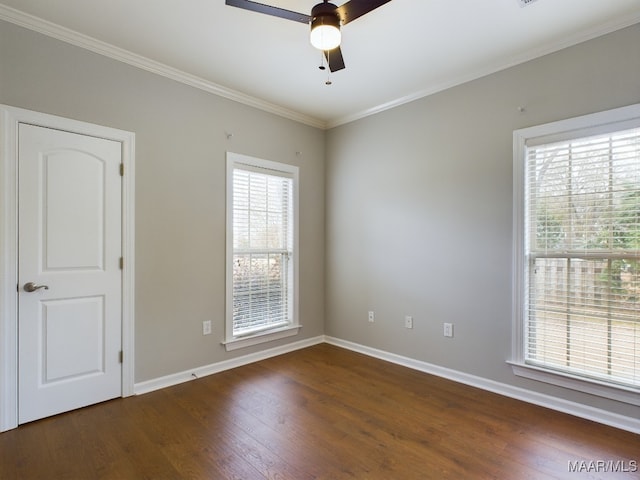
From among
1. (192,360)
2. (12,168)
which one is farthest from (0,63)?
(192,360)

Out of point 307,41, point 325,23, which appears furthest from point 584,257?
point 307,41

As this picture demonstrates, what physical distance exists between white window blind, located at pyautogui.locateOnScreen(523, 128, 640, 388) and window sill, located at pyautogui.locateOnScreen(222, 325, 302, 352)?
2376 millimetres

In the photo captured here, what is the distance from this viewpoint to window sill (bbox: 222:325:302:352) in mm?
3517

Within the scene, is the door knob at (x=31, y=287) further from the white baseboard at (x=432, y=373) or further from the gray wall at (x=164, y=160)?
the white baseboard at (x=432, y=373)

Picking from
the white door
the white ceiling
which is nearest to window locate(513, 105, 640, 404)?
the white ceiling

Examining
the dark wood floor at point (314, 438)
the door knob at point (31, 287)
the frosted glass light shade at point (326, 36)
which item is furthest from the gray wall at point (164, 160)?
the frosted glass light shade at point (326, 36)

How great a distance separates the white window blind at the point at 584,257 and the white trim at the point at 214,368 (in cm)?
238

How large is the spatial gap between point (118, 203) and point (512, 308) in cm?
334

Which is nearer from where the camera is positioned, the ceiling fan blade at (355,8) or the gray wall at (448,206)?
the ceiling fan blade at (355,8)

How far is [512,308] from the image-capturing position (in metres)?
2.87

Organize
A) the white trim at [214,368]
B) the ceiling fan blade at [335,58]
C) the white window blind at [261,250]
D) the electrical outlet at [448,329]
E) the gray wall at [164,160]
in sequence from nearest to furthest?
the ceiling fan blade at [335,58]
the gray wall at [164,160]
the white trim at [214,368]
the electrical outlet at [448,329]
the white window blind at [261,250]

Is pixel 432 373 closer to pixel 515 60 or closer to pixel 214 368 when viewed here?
pixel 214 368

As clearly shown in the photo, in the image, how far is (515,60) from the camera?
284 cm

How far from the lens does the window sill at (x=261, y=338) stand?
3517 millimetres
